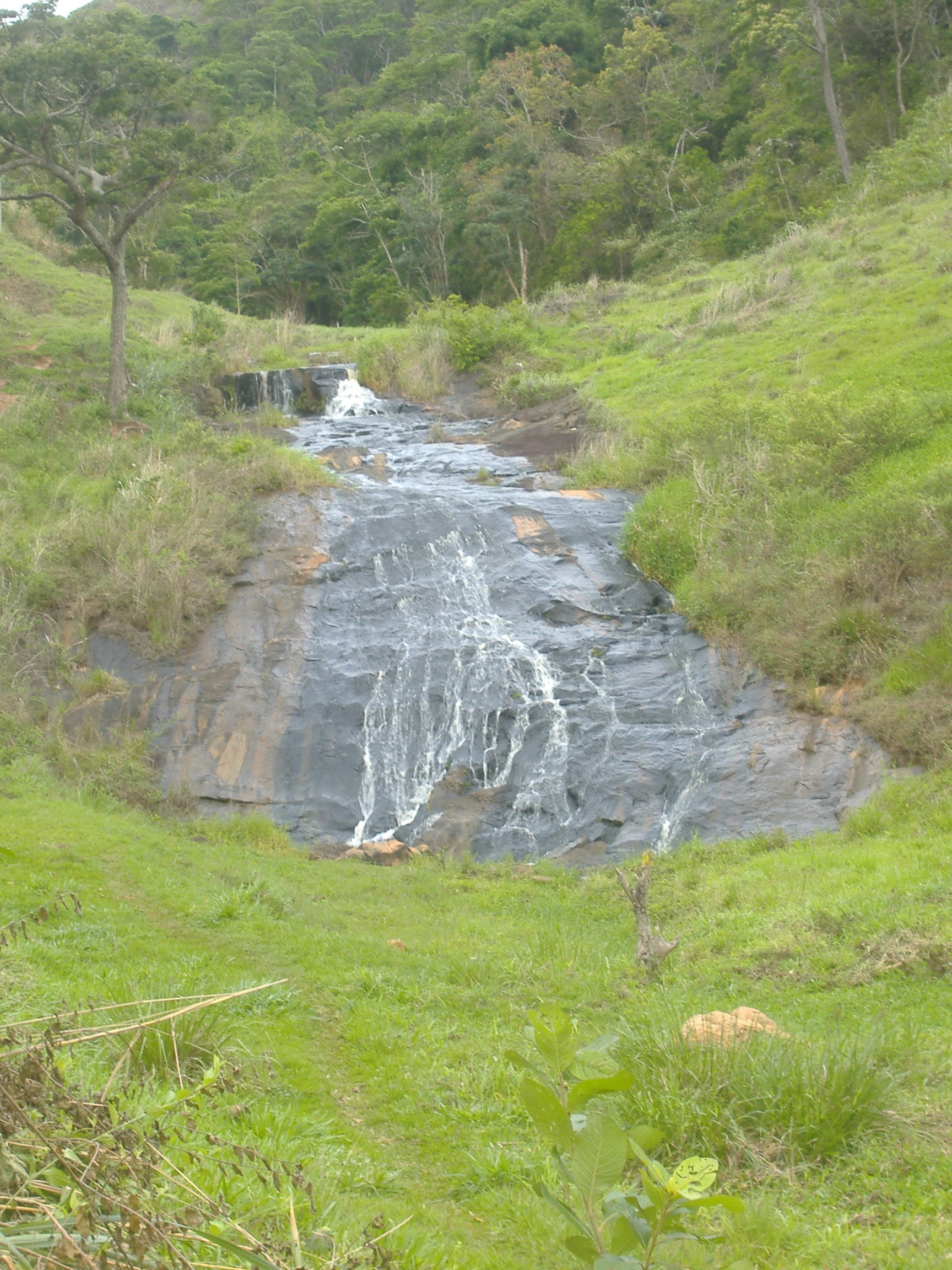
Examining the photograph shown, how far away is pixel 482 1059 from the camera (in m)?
5.16

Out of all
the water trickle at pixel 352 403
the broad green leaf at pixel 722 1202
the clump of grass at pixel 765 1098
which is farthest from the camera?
the water trickle at pixel 352 403

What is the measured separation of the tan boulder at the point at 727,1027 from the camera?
164 inches

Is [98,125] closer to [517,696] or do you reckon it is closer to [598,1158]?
[517,696]

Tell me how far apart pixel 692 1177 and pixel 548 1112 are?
0.30 meters

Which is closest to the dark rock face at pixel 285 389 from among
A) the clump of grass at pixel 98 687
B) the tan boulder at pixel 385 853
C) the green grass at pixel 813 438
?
the green grass at pixel 813 438

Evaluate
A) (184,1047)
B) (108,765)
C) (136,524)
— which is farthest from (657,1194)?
(136,524)

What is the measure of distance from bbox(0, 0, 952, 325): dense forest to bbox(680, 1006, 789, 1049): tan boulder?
24482 millimetres

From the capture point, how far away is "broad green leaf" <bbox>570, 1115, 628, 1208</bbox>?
1.84 meters

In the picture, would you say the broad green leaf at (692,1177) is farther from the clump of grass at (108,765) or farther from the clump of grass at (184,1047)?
the clump of grass at (108,765)

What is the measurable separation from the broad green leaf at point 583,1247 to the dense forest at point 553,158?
2624cm

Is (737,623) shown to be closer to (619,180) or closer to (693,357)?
(693,357)

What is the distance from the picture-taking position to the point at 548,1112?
1.87 metres

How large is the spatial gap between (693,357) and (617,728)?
1147cm

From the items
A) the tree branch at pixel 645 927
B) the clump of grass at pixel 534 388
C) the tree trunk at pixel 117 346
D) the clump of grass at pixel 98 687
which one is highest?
the tree trunk at pixel 117 346
